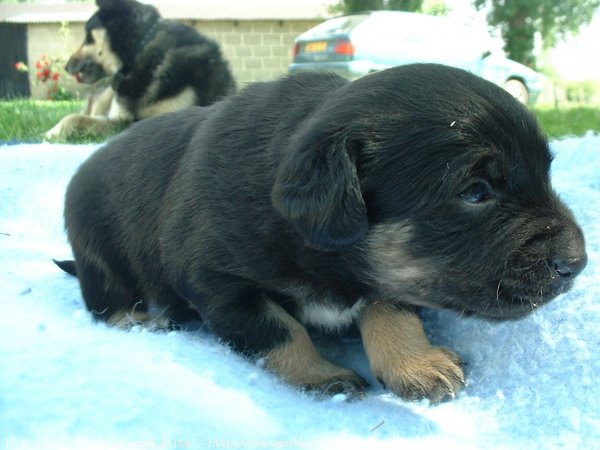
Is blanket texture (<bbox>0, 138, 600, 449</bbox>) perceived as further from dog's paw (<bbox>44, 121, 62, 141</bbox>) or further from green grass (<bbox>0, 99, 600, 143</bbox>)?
green grass (<bbox>0, 99, 600, 143</bbox>)

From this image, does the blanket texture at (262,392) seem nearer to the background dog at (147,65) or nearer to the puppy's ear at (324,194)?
the puppy's ear at (324,194)

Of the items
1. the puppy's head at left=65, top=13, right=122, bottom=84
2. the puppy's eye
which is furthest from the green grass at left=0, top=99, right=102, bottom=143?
the puppy's eye

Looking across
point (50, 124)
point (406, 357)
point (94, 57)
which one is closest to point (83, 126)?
point (94, 57)

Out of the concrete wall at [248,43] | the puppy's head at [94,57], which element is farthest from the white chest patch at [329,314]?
the concrete wall at [248,43]

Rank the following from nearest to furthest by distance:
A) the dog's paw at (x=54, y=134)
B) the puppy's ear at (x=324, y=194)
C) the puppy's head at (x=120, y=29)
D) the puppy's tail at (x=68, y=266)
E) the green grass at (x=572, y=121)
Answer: the puppy's ear at (x=324, y=194)
the puppy's tail at (x=68, y=266)
the dog's paw at (x=54, y=134)
the puppy's head at (x=120, y=29)
the green grass at (x=572, y=121)

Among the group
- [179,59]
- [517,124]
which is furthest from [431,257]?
[179,59]
